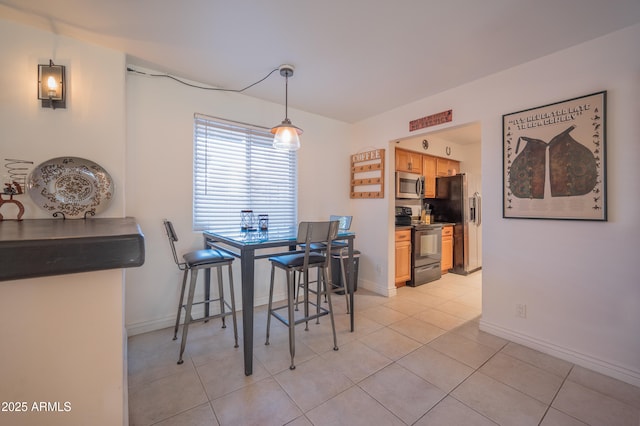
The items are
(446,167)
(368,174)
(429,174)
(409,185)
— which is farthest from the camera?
(446,167)

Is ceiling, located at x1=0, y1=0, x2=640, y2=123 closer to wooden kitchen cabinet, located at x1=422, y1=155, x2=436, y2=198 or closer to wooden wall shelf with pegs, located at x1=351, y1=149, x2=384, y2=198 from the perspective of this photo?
wooden wall shelf with pegs, located at x1=351, y1=149, x2=384, y2=198

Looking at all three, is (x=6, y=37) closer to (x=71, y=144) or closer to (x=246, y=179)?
(x=71, y=144)

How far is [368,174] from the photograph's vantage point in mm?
3805

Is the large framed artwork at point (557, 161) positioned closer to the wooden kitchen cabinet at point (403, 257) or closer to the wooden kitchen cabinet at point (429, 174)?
the wooden kitchen cabinet at point (403, 257)

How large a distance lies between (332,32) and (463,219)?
13.1 ft

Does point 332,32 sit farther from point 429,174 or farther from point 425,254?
point 429,174

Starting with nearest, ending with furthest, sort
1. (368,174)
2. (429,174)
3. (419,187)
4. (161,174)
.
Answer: (161,174), (368,174), (419,187), (429,174)

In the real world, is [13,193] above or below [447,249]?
above

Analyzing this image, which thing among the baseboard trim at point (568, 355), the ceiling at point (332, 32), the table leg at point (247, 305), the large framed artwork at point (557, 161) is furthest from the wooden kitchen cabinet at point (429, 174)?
the table leg at point (247, 305)

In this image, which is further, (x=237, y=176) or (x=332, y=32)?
(x=237, y=176)

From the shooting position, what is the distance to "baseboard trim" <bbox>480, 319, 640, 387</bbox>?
6.05 feet

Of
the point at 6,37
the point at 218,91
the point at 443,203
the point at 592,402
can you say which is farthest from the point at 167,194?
the point at 443,203

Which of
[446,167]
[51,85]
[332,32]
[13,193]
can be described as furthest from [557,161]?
[13,193]

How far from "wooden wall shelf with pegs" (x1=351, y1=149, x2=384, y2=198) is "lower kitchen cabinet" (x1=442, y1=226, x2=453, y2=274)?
5.62 feet
